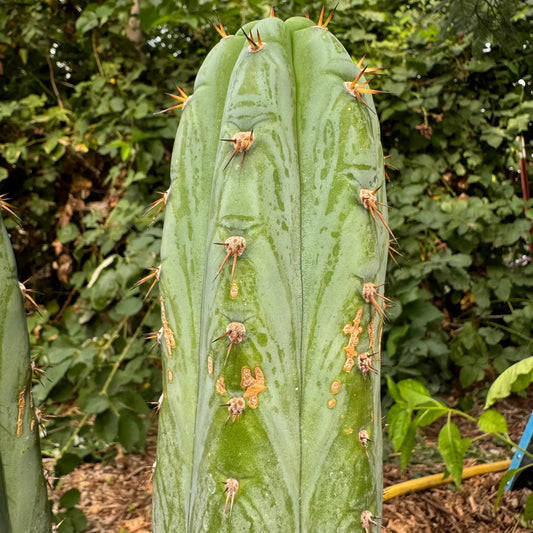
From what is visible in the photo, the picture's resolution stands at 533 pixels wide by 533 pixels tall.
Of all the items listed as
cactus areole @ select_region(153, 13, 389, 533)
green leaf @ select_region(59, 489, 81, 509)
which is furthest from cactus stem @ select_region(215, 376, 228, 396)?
green leaf @ select_region(59, 489, 81, 509)

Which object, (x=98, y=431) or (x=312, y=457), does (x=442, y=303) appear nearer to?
(x=98, y=431)

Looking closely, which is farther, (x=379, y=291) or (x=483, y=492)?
(x=483, y=492)

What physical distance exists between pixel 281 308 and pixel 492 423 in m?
0.97

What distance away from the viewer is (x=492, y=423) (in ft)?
5.43

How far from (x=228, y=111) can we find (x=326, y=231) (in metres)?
0.23

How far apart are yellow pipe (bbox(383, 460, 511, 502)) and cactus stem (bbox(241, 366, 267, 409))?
3.98 ft

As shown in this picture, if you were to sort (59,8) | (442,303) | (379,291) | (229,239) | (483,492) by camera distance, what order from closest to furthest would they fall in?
(229,239)
(379,291)
(483,492)
(442,303)
(59,8)

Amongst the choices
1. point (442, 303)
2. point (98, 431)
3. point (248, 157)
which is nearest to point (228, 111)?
point (248, 157)

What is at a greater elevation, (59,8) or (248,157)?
(59,8)

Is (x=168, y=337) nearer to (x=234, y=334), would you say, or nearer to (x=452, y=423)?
(x=234, y=334)

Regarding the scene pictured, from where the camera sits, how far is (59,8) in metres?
3.91

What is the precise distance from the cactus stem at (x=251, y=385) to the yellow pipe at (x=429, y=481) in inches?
47.7

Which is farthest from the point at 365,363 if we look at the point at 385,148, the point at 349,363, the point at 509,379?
the point at 385,148

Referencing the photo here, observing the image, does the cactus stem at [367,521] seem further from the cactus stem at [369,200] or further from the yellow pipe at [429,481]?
the yellow pipe at [429,481]
